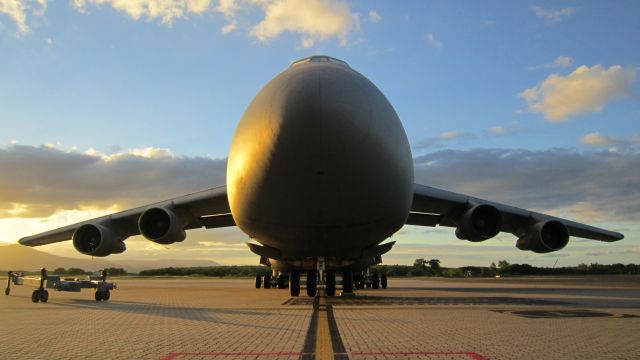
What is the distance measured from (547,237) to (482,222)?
235 centimetres

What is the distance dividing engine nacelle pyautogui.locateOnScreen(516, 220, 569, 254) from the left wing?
8669 mm

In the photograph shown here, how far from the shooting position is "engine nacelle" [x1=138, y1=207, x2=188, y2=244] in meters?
13.1

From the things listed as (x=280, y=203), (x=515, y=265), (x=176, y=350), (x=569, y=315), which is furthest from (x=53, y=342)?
(x=515, y=265)

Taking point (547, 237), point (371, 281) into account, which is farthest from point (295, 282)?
point (371, 281)

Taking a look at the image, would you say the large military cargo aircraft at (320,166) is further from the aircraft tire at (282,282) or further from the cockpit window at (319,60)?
the aircraft tire at (282,282)

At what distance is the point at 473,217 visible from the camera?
13.3 m

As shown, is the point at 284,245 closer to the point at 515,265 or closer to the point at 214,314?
the point at 214,314

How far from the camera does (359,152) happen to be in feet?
24.2

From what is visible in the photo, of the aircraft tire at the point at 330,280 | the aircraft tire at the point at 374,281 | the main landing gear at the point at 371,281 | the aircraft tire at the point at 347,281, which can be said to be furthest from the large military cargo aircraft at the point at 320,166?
the aircraft tire at the point at 374,281

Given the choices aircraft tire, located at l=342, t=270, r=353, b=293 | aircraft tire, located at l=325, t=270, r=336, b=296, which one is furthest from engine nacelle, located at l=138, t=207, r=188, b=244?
aircraft tire, located at l=342, t=270, r=353, b=293

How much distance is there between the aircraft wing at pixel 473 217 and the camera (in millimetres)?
13312

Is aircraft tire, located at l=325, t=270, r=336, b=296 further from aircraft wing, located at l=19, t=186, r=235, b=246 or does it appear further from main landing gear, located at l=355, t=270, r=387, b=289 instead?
main landing gear, located at l=355, t=270, r=387, b=289

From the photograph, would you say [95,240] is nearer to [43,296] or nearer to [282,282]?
[43,296]

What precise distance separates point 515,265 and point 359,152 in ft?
169
